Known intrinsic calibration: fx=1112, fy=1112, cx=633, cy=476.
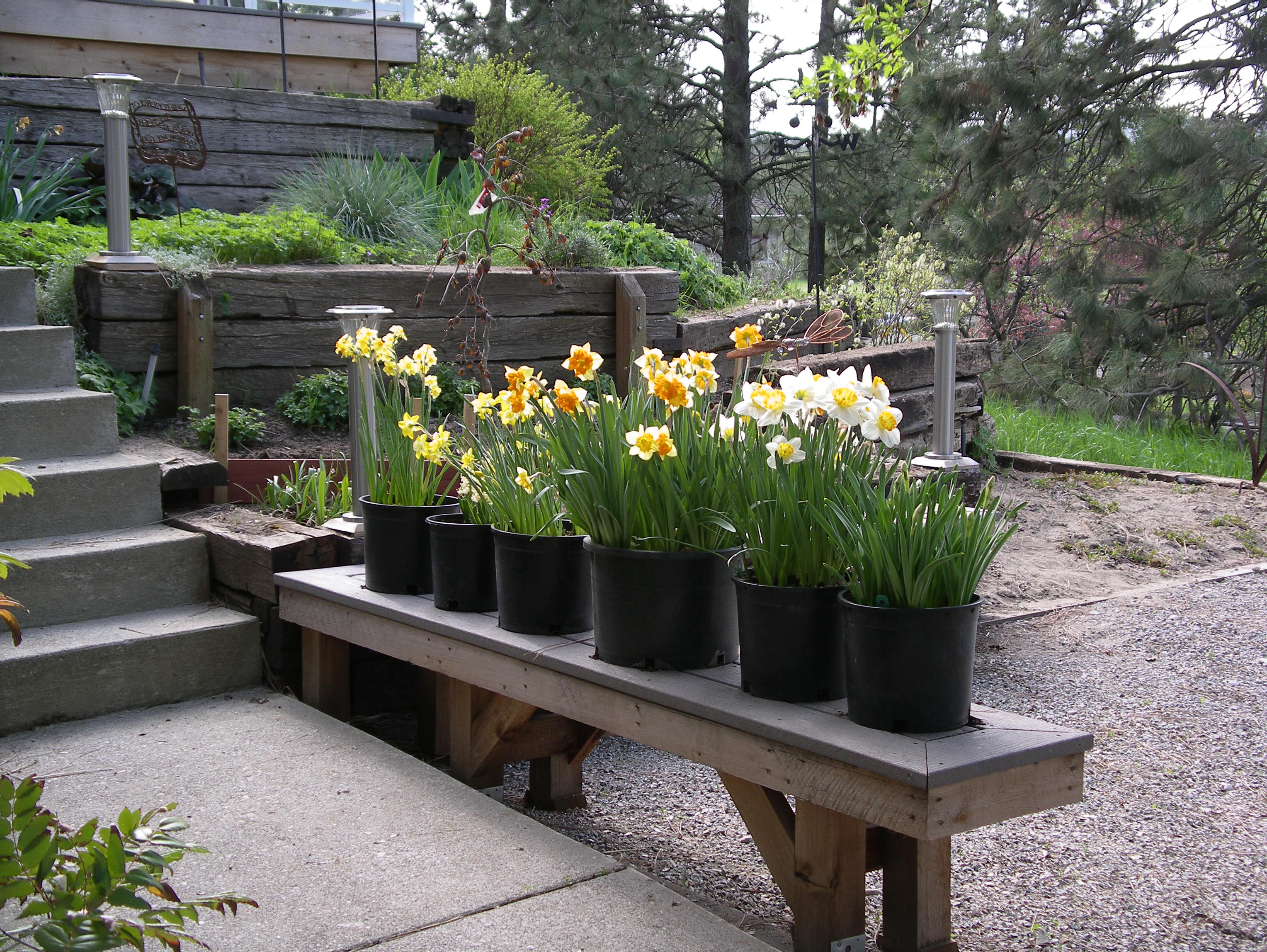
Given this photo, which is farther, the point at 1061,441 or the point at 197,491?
the point at 1061,441

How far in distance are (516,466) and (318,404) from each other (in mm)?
2305

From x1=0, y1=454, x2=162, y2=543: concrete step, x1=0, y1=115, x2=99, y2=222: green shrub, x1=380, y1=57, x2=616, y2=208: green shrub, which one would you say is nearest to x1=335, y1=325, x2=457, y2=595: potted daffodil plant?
x1=0, y1=454, x2=162, y2=543: concrete step

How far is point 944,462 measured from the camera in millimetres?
4238

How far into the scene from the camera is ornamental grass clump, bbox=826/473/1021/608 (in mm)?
1948

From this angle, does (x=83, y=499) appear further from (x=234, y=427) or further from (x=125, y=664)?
(x=234, y=427)

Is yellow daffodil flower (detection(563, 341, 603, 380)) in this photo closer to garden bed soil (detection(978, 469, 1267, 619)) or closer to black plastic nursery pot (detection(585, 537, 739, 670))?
black plastic nursery pot (detection(585, 537, 739, 670))

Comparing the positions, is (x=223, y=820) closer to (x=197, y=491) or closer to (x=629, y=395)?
(x=629, y=395)

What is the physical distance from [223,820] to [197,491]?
1.79 metres

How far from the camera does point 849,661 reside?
200cm

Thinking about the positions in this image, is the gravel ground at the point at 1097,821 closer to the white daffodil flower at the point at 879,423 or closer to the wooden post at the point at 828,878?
the wooden post at the point at 828,878

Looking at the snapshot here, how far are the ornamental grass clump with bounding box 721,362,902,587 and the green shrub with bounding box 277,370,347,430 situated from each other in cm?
294

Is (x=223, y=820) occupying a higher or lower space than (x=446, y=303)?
lower

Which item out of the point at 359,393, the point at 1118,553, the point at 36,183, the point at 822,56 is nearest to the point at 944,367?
the point at 1118,553

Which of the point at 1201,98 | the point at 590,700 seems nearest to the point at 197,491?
the point at 590,700
